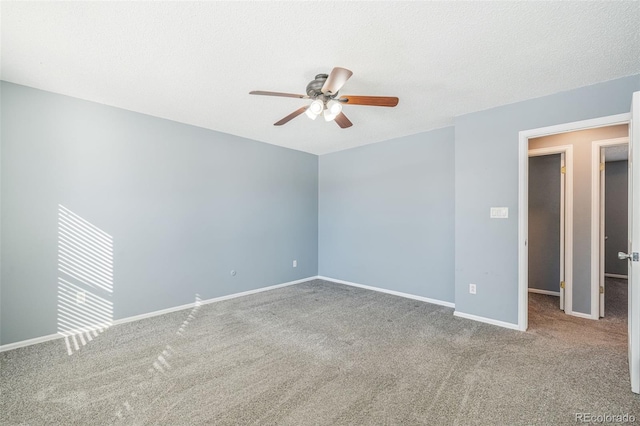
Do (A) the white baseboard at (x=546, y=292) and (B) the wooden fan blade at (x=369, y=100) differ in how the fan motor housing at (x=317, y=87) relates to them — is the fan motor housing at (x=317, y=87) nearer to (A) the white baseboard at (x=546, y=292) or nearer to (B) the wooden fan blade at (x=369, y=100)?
(B) the wooden fan blade at (x=369, y=100)

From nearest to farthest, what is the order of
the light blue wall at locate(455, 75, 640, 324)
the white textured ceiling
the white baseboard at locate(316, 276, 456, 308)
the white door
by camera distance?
the white textured ceiling, the white door, the light blue wall at locate(455, 75, 640, 324), the white baseboard at locate(316, 276, 456, 308)

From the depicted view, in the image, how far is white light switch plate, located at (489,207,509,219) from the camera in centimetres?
303

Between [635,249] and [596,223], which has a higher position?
[596,223]

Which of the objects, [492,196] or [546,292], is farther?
[546,292]

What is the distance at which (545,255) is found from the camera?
4.43m

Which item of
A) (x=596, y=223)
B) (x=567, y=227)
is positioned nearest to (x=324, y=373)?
(x=567, y=227)

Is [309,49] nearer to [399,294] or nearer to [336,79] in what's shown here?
[336,79]

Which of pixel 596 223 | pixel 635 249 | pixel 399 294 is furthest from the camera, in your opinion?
pixel 399 294

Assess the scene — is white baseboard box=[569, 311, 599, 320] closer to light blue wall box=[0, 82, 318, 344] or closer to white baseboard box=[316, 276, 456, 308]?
white baseboard box=[316, 276, 456, 308]

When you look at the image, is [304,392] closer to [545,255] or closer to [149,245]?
[149,245]

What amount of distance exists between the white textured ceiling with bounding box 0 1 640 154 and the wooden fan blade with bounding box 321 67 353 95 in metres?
0.26

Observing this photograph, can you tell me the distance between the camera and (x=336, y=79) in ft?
6.39

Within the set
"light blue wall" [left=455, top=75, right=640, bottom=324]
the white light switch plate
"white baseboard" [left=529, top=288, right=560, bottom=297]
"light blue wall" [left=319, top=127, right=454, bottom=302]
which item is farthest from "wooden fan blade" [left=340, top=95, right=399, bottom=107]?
"white baseboard" [left=529, top=288, right=560, bottom=297]

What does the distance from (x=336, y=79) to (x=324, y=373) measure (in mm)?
2258
